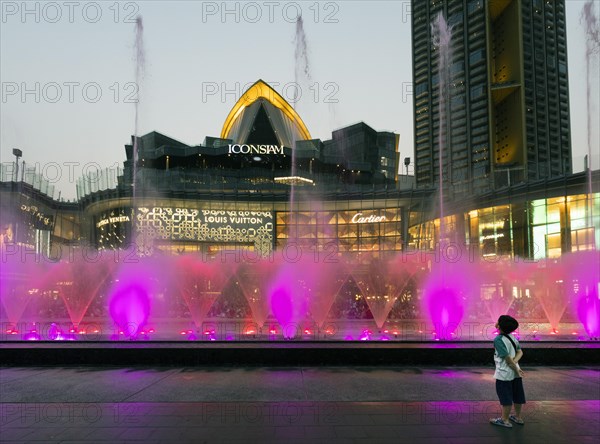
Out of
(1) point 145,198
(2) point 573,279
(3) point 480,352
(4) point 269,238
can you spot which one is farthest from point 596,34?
(1) point 145,198

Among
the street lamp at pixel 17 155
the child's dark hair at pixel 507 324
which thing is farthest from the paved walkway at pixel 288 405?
the street lamp at pixel 17 155

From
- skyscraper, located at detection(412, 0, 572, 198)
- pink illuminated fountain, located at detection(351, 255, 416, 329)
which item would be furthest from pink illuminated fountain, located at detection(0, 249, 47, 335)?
skyscraper, located at detection(412, 0, 572, 198)

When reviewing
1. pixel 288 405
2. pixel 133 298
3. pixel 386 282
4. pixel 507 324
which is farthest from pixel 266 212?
pixel 507 324

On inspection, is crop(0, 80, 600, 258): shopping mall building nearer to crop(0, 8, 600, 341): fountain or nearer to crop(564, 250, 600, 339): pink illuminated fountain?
crop(564, 250, 600, 339): pink illuminated fountain

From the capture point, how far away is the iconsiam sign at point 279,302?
19.8 meters

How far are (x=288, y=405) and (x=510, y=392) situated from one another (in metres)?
3.18

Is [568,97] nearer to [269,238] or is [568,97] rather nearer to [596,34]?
[269,238]

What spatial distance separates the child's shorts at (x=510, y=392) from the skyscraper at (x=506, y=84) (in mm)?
87300

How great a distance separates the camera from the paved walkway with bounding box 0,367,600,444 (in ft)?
21.2

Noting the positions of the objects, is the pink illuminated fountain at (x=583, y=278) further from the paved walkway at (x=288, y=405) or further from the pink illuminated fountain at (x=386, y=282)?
the paved walkway at (x=288, y=405)

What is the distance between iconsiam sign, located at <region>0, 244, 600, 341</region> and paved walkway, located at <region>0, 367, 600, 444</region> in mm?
6462

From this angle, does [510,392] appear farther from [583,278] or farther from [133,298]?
[583,278]

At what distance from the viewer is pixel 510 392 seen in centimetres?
679

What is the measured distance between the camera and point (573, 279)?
3225cm
